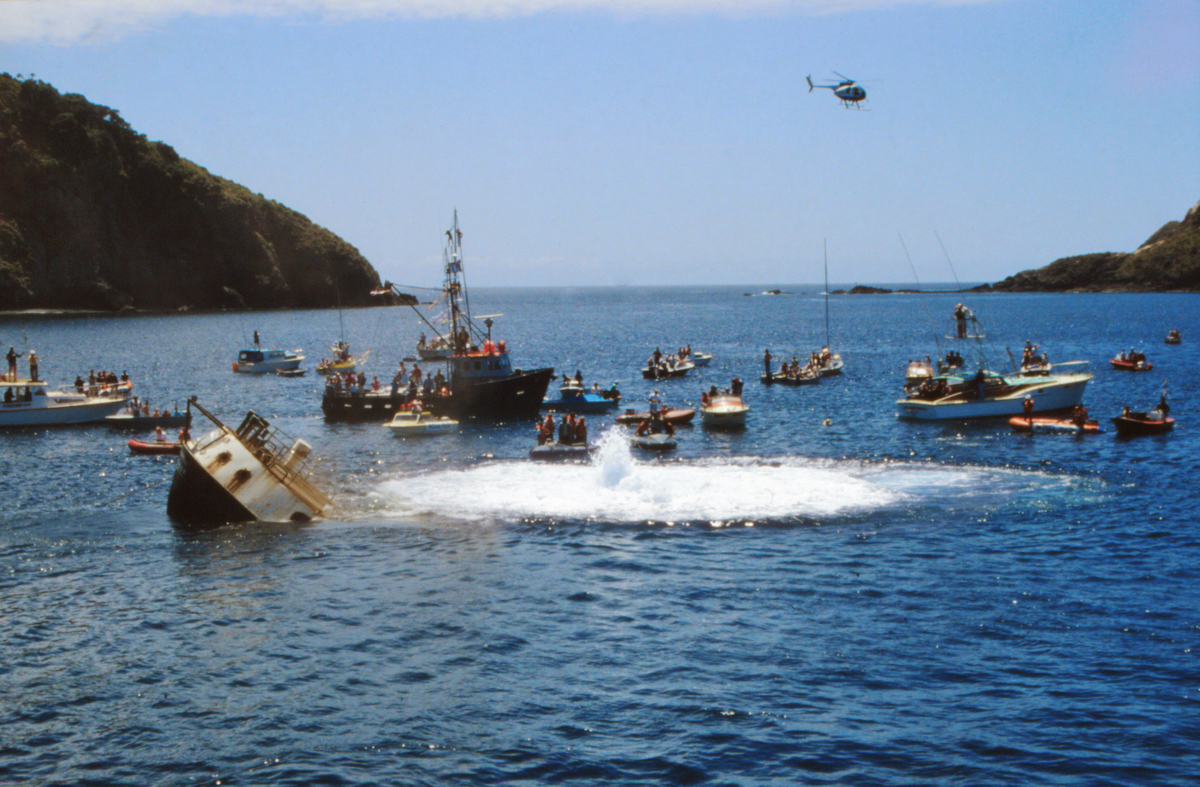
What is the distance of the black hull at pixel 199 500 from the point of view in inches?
1414

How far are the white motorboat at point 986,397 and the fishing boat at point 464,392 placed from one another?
81.7 feet

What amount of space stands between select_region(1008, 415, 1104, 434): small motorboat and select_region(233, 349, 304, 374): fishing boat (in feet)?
246

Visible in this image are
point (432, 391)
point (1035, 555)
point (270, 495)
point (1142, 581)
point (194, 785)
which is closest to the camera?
point (194, 785)

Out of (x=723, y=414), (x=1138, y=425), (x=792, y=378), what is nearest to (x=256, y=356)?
(x=792, y=378)

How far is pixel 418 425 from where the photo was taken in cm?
5850

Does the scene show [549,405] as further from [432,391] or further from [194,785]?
[194,785]

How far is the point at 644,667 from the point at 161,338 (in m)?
136

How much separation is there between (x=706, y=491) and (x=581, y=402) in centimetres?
2951

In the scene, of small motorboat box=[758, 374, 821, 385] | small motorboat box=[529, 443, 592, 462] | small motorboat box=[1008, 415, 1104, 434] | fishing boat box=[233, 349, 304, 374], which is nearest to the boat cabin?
fishing boat box=[233, 349, 304, 374]

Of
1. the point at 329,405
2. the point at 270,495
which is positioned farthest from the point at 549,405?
the point at 270,495

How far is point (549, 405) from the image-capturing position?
7044cm

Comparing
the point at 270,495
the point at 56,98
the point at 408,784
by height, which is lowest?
the point at 408,784

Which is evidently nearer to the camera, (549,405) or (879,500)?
(879,500)

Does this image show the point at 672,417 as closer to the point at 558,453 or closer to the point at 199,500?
the point at 558,453
